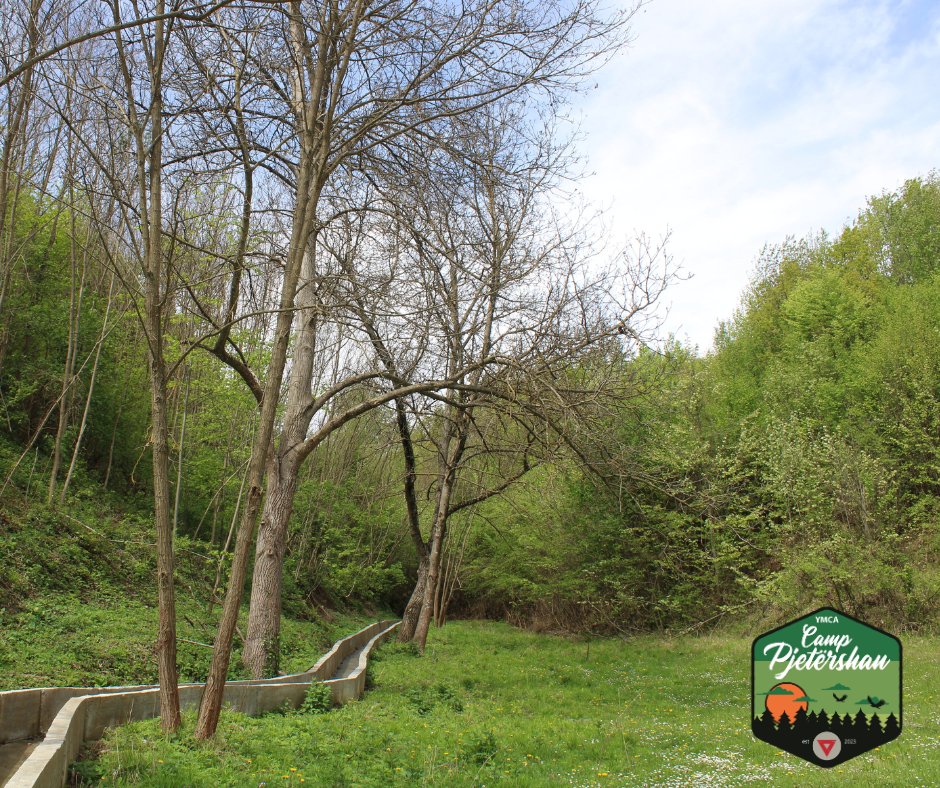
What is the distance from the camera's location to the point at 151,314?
609 centimetres

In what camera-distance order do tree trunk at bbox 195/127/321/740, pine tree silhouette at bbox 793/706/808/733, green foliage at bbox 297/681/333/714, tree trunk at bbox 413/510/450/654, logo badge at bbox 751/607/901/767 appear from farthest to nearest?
1. tree trunk at bbox 413/510/450/654
2. green foliage at bbox 297/681/333/714
3. tree trunk at bbox 195/127/321/740
4. pine tree silhouette at bbox 793/706/808/733
5. logo badge at bbox 751/607/901/767

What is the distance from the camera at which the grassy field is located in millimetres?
5371

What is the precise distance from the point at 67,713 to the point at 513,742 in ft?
13.9

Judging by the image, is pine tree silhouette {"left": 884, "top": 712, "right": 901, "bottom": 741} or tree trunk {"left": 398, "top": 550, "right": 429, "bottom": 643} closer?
pine tree silhouette {"left": 884, "top": 712, "right": 901, "bottom": 741}

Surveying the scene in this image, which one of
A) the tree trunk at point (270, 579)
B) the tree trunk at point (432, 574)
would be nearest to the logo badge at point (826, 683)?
the tree trunk at point (270, 579)

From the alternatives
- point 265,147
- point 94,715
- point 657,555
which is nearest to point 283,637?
point 94,715

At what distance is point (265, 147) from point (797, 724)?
937cm

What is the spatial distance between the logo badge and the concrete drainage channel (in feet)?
15.7

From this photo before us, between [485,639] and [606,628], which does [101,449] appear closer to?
[485,639]

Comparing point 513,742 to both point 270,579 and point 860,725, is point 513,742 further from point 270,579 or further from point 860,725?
point 270,579

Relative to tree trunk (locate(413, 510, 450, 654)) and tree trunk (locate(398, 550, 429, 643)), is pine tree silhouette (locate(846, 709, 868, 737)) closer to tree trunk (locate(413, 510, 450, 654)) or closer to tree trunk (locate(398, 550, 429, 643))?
tree trunk (locate(413, 510, 450, 654))

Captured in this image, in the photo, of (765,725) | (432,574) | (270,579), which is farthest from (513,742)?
(432,574)

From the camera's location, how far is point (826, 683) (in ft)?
16.4

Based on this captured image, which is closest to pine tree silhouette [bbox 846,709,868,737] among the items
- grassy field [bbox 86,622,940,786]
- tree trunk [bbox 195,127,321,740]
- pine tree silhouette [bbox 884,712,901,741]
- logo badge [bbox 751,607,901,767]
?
logo badge [bbox 751,607,901,767]
